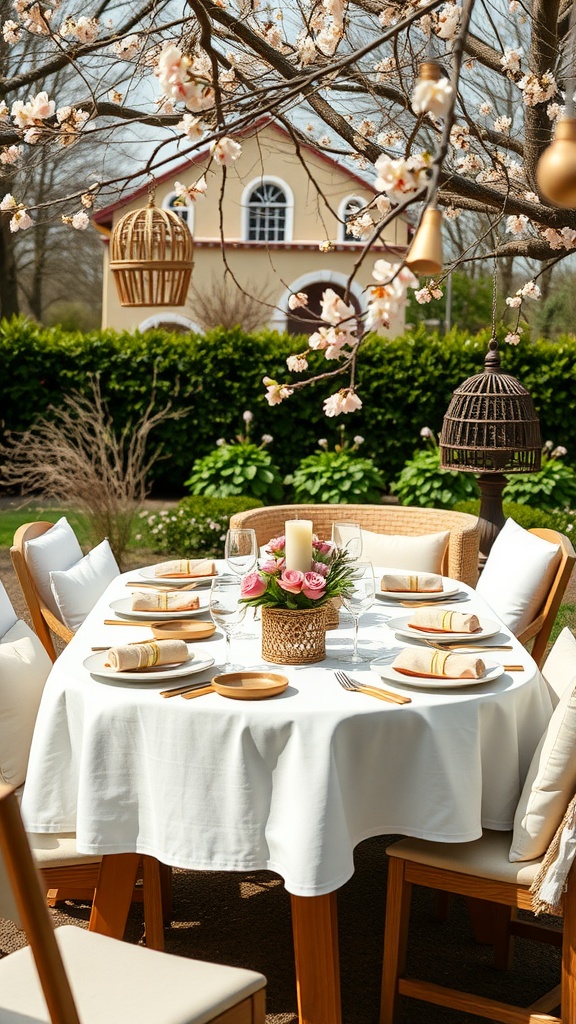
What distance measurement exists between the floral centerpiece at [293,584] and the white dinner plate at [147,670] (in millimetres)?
228

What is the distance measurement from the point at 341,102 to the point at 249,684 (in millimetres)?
4175

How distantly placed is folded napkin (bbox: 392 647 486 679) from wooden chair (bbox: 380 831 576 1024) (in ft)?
1.36

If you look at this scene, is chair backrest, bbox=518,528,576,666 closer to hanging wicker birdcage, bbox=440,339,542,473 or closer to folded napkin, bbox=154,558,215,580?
folded napkin, bbox=154,558,215,580

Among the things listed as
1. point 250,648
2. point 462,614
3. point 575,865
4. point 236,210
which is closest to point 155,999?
point 575,865

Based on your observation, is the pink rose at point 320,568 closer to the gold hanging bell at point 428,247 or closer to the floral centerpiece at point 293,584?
the floral centerpiece at point 293,584

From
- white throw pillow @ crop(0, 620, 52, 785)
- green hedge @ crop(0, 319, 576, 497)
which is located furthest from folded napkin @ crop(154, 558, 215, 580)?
green hedge @ crop(0, 319, 576, 497)

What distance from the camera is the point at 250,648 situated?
3.05 m

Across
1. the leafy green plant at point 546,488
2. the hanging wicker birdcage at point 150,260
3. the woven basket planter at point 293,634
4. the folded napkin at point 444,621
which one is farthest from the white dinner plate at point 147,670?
the leafy green plant at point 546,488

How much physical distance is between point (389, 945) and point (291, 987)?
391mm

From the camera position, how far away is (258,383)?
456 inches

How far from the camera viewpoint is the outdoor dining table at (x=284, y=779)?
2.37 metres

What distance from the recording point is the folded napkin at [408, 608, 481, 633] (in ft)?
10.3

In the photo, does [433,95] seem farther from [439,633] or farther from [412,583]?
[412,583]

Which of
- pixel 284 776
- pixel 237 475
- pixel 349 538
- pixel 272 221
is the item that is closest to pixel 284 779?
pixel 284 776
